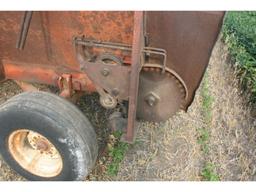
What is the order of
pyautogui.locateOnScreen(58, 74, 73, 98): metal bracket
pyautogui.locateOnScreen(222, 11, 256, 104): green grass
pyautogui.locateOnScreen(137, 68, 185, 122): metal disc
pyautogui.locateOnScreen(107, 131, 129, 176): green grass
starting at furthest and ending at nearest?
pyautogui.locateOnScreen(222, 11, 256, 104): green grass
pyautogui.locateOnScreen(107, 131, 129, 176): green grass
pyautogui.locateOnScreen(58, 74, 73, 98): metal bracket
pyautogui.locateOnScreen(137, 68, 185, 122): metal disc

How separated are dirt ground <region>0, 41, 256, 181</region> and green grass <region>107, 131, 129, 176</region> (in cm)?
5

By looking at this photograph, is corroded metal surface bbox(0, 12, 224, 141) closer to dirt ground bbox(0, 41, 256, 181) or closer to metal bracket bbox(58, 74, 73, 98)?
metal bracket bbox(58, 74, 73, 98)

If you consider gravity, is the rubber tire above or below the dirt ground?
above

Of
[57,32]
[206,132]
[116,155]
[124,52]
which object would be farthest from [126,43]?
[206,132]

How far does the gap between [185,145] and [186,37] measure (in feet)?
5.43

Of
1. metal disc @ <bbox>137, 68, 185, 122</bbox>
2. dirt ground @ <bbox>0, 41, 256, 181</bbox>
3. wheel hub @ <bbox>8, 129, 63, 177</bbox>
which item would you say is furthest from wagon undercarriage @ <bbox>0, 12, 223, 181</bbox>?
dirt ground @ <bbox>0, 41, 256, 181</bbox>

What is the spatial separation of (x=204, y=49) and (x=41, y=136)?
1.57 metres

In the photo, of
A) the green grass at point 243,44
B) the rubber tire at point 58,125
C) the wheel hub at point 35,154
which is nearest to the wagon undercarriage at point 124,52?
the rubber tire at point 58,125

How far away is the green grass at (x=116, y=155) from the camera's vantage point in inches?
161

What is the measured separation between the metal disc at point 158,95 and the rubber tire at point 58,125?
543mm

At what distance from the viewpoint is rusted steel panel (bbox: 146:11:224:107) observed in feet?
10.3

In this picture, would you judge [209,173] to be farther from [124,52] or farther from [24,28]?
[24,28]

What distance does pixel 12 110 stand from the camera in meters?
3.27

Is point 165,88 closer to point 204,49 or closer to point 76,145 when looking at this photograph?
point 204,49
